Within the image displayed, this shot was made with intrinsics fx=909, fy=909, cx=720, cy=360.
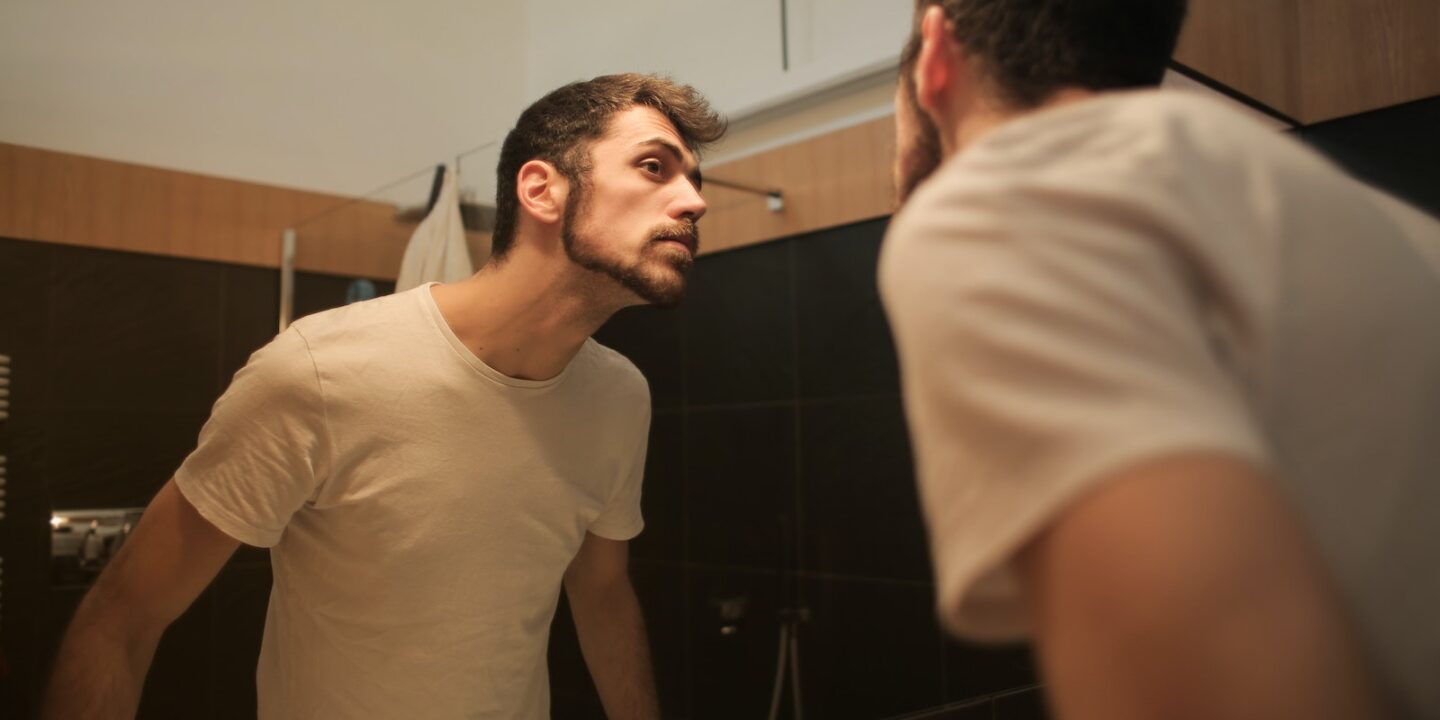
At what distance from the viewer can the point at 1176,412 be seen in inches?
11.0

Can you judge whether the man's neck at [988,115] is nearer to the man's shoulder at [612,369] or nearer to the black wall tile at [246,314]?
the man's shoulder at [612,369]

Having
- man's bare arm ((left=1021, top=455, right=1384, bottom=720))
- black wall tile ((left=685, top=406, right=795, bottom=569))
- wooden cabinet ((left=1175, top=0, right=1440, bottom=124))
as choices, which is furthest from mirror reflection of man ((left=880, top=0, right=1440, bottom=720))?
black wall tile ((left=685, top=406, right=795, bottom=569))

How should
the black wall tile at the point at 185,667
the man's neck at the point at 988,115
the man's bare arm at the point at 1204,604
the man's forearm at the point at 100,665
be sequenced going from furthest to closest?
the black wall tile at the point at 185,667, the man's forearm at the point at 100,665, the man's neck at the point at 988,115, the man's bare arm at the point at 1204,604

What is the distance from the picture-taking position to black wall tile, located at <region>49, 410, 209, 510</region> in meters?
1.09

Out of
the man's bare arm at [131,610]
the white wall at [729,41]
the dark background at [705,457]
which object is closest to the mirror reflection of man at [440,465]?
the man's bare arm at [131,610]

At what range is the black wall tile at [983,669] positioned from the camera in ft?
3.76

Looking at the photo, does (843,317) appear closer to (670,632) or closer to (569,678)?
(670,632)

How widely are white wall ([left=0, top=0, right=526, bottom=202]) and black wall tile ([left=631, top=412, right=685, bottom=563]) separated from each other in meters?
0.57

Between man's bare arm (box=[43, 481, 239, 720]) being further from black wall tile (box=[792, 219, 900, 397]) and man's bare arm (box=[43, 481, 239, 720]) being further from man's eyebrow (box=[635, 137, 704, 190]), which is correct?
black wall tile (box=[792, 219, 900, 397])

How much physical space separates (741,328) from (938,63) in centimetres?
126

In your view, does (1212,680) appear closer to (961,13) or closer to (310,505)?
(961,13)

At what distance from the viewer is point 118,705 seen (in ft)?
3.02

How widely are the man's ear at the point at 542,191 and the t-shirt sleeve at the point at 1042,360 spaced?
0.82 meters

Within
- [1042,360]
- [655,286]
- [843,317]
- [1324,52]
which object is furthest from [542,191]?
[1324,52]
